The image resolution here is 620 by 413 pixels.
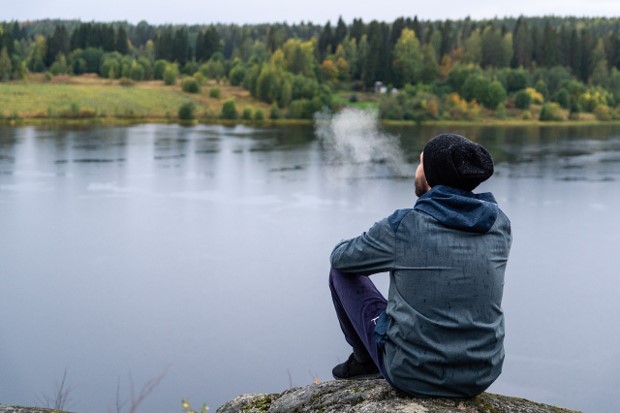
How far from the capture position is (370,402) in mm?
1918

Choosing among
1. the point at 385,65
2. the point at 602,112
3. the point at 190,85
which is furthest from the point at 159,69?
the point at 602,112

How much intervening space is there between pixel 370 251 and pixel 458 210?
0.24m

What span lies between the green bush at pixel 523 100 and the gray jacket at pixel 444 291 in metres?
44.9

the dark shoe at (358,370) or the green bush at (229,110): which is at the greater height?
the dark shoe at (358,370)

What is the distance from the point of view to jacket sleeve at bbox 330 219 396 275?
1886 mm

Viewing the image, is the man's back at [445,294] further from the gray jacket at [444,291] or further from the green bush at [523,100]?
the green bush at [523,100]

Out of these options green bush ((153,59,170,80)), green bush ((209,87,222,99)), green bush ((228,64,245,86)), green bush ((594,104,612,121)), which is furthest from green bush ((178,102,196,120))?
green bush ((594,104,612,121))

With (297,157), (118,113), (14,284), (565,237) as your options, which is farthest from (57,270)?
(118,113)

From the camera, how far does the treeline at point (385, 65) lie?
138 ft

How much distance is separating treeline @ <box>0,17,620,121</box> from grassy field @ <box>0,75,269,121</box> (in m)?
1.29

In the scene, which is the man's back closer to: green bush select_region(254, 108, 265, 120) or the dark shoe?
the dark shoe

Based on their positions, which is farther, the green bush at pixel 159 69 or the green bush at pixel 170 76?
the green bush at pixel 159 69

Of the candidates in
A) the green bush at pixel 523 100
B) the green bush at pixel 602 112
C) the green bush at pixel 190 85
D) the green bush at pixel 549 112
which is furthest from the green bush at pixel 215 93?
the green bush at pixel 602 112

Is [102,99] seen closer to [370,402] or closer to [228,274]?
[228,274]
